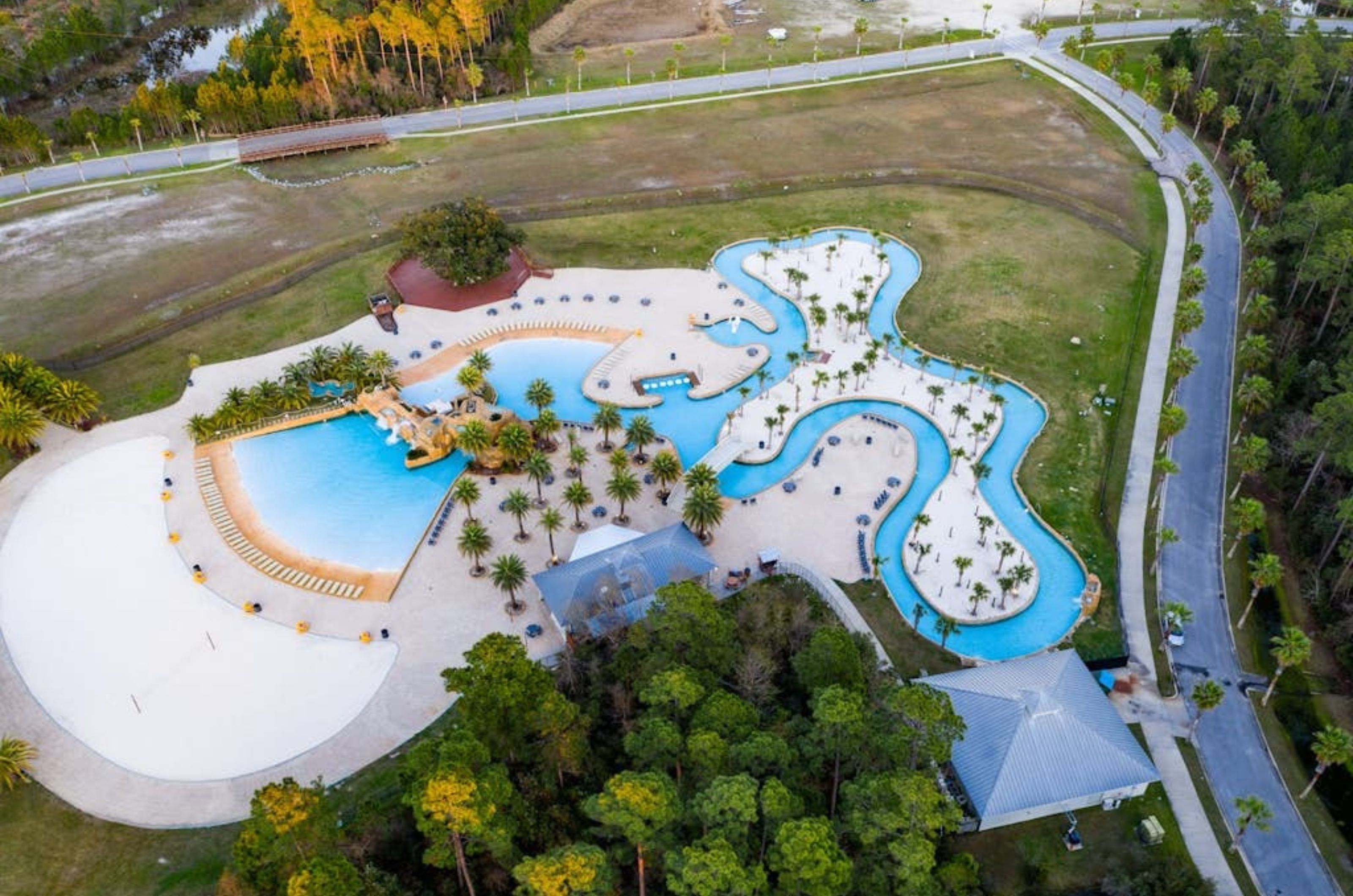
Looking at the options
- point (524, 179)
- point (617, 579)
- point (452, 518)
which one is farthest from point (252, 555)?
point (524, 179)

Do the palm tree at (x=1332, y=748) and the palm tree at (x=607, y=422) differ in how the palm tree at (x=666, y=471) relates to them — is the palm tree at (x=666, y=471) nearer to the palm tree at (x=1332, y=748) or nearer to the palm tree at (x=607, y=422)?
the palm tree at (x=607, y=422)

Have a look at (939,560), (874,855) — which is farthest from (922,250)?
(874,855)

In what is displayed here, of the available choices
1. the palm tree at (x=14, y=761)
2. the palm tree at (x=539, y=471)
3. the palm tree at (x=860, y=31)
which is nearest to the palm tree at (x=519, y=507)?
the palm tree at (x=539, y=471)

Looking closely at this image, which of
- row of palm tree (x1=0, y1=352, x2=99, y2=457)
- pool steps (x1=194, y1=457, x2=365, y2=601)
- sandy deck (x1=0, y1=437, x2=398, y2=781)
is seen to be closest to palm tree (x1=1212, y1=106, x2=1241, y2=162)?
pool steps (x1=194, y1=457, x2=365, y2=601)

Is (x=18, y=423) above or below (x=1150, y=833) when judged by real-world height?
above

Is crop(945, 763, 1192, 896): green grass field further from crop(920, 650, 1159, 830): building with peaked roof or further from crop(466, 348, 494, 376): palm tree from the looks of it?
crop(466, 348, 494, 376): palm tree

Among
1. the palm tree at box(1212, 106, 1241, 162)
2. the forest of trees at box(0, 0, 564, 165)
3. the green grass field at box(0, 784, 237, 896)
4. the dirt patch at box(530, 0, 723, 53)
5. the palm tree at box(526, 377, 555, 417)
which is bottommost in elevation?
the green grass field at box(0, 784, 237, 896)

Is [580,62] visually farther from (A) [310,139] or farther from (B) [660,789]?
(B) [660,789]
